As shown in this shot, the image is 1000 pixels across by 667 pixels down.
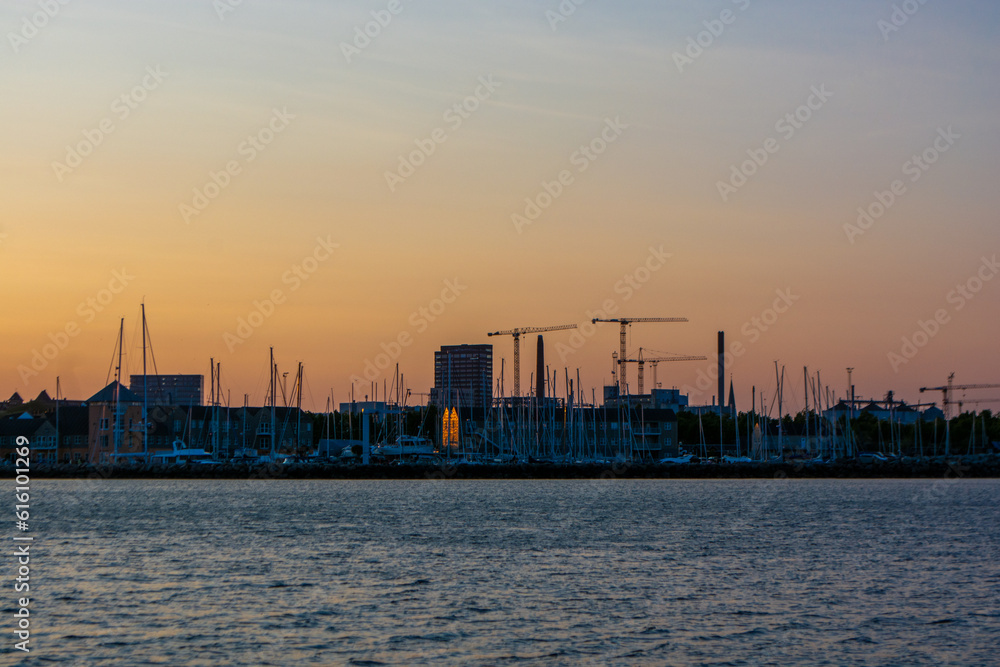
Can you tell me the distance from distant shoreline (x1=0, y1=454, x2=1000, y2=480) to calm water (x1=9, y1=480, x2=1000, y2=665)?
50.6 m

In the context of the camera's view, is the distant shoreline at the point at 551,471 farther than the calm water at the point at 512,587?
Yes

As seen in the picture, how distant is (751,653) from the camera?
87.8ft

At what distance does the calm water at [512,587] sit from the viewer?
2734 centimetres

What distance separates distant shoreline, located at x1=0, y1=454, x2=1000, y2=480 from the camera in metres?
128

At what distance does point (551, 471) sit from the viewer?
132250mm

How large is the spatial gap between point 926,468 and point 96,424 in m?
97.3

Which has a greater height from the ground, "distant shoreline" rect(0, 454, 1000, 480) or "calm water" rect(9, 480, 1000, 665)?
"distant shoreline" rect(0, 454, 1000, 480)

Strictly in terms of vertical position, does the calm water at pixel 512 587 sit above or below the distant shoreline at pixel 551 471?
below

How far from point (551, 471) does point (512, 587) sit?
94.9 m

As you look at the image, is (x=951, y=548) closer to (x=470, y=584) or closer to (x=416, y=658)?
(x=470, y=584)

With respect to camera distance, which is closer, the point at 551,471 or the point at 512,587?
the point at 512,587

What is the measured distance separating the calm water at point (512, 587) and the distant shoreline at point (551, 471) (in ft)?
166

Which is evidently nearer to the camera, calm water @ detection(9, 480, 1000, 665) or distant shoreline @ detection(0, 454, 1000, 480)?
calm water @ detection(9, 480, 1000, 665)

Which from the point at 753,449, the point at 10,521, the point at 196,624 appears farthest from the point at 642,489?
the point at 196,624
